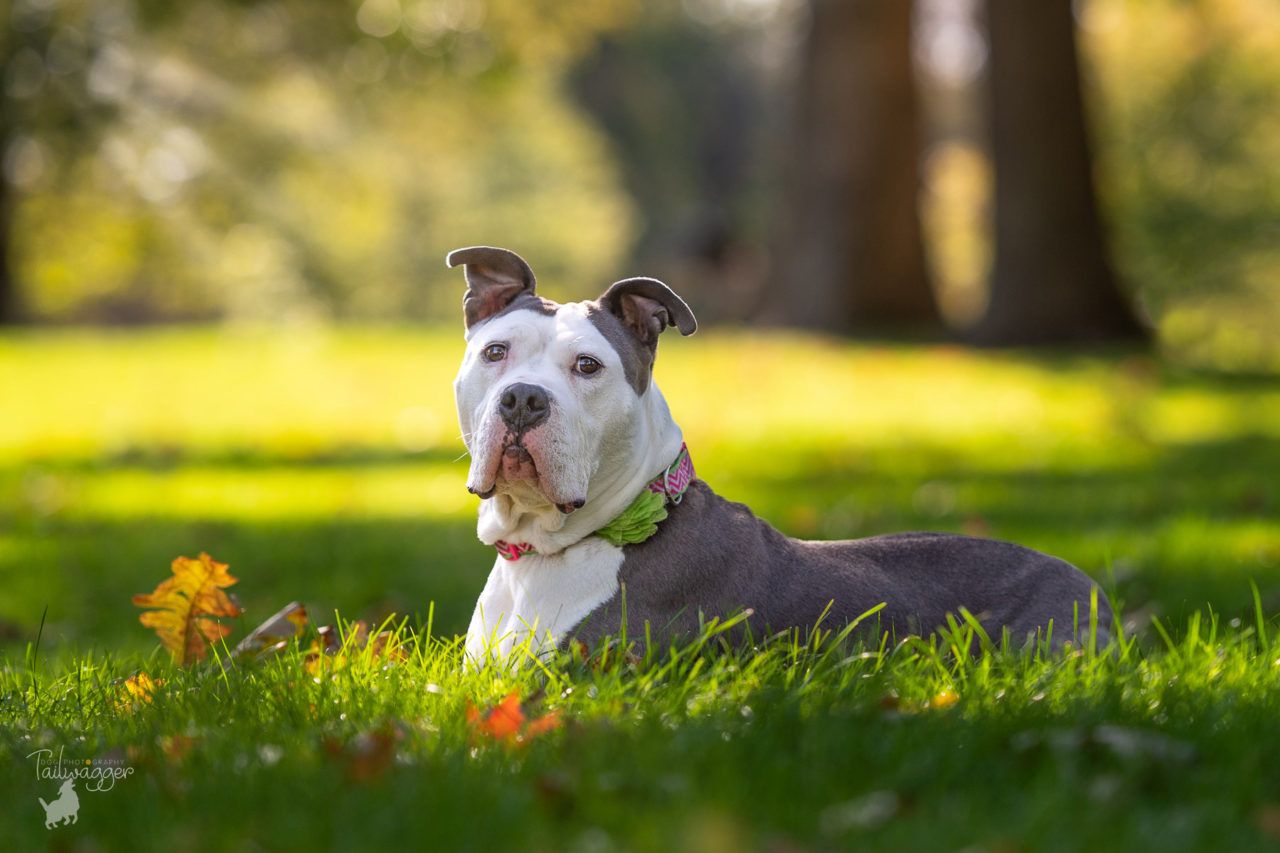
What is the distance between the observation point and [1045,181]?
47.5ft

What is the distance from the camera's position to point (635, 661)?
3375 millimetres

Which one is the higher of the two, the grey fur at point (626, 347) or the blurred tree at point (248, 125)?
the blurred tree at point (248, 125)

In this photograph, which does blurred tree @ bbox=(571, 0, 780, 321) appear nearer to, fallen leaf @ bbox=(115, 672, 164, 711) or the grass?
the grass

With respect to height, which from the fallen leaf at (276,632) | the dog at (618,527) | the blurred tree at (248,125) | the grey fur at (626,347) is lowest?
the fallen leaf at (276,632)

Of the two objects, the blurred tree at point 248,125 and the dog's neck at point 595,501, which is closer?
the dog's neck at point 595,501

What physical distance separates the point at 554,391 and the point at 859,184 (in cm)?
1529

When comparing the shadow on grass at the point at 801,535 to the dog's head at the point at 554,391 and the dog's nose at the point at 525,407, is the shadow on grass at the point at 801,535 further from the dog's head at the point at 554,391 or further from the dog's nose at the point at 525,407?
the dog's nose at the point at 525,407

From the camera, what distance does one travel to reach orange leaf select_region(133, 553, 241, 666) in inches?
159

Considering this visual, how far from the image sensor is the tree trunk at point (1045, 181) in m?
14.5

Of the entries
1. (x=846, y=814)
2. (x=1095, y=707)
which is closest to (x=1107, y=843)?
(x=846, y=814)

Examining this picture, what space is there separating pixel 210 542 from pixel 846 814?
209 inches

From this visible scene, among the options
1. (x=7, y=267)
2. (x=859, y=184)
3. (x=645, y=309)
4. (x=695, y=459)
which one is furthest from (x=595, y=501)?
(x=7, y=267)

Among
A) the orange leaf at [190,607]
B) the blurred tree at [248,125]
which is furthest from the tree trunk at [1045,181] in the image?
the orange leaf at [190,607]

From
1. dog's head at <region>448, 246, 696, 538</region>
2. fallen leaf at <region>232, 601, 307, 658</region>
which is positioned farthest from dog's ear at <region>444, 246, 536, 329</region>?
fallen leaf at <region>232, 601, 307, 658</region>
